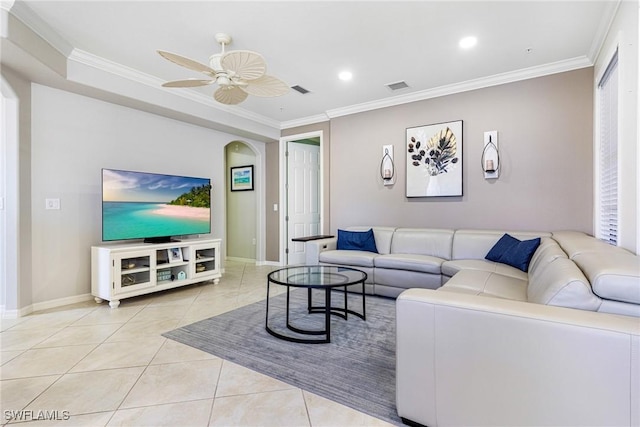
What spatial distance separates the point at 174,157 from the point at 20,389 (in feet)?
Answer: 10.2

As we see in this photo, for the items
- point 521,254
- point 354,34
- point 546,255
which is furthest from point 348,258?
point 354,34

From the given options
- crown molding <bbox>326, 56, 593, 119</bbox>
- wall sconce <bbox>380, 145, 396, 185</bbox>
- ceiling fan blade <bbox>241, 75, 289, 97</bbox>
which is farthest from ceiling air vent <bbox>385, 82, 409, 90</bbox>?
ceiling fan blade <bbox>241, 75, 289, 97</bbox>

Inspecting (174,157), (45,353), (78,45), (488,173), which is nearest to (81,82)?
(78,45)

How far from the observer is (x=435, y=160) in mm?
4070

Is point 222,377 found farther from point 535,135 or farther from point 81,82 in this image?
point 535,135

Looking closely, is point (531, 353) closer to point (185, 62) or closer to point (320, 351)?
point (320, 351)

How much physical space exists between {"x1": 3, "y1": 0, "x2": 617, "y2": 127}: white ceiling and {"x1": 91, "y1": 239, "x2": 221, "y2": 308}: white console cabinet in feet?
6.61

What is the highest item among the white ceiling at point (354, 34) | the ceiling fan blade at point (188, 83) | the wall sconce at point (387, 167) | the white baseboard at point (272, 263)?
the white ceiling at point (354, 34)

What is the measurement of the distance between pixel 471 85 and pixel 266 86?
2.62 metres

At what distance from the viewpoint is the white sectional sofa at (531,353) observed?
1.02 m

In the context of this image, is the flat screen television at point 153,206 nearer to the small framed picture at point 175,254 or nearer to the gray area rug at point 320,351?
the small framed picture at point 175,254

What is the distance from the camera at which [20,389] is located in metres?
1.74

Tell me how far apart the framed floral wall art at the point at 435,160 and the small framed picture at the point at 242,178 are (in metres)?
3.05

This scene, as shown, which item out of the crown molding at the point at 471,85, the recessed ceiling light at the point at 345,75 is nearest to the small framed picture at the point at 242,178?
the crown molding at the point at 471,85
